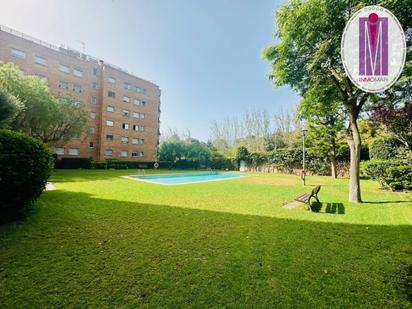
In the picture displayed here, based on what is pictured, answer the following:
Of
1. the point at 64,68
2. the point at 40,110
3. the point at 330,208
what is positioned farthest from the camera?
the point at 64,68

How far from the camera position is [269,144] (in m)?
40.3

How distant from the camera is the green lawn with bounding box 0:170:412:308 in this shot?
7.28 feet

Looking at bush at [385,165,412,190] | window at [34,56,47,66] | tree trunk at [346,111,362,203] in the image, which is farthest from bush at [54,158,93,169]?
bush at [385,165,412,190]

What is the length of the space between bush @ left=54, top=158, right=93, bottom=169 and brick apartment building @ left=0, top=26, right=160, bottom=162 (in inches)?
130

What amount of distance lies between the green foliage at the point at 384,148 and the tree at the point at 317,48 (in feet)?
27.6

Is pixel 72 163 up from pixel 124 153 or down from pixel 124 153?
down

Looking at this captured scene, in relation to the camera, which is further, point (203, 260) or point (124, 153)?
point (124, 153)

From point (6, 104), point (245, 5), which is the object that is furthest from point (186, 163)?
point (6, 104)

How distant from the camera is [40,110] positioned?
15445 mm

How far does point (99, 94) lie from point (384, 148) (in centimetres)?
3536

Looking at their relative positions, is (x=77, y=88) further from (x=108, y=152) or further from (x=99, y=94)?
(x=108, y=152)

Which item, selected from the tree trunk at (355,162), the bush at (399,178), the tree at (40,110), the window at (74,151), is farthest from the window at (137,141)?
the bush at (399,178)

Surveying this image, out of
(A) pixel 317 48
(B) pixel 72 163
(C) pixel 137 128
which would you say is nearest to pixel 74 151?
(B) pixel 72 163
